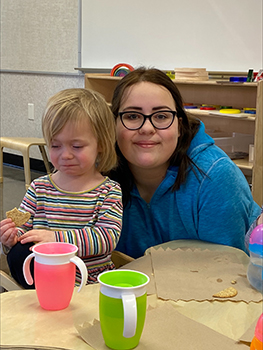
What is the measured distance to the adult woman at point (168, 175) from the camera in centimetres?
137

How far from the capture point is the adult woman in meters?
1.37

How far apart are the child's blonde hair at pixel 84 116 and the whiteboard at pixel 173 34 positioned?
7.66 ft

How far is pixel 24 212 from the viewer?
1.22 metres

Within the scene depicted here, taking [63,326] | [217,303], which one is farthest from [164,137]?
[63,326]

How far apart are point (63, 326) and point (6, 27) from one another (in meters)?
5.27

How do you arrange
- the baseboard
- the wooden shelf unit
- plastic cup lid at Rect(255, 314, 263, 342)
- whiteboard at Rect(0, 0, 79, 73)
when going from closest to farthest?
plastic cup lid at Rect(255, 314, 263, 342) < the wooden shelf unit < whiteboard at Rect(0, 0, 79, 73) < the baseboard

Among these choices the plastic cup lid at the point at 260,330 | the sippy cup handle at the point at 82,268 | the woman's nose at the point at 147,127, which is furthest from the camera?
the woman's nose at the point at 147,127

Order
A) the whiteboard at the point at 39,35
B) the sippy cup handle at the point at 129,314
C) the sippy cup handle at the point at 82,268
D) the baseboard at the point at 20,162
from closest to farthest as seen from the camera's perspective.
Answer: the sippy cup handle at the point at 129,314
the sippy cup handle at the point at 82,268
the whiteboard at the point at 39,35
the baseboard at the point at 20,162

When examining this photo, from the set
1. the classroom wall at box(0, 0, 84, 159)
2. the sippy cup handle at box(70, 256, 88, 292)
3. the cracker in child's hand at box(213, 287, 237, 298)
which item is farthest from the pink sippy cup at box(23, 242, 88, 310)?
the classroom wall at box(0, 0, 84, 159)

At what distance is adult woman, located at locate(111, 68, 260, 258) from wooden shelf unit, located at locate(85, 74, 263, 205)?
145cm

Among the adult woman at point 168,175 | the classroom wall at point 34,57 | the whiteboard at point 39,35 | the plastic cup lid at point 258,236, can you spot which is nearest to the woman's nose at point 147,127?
the adult woman at point 168,175

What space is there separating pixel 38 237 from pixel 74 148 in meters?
0.25

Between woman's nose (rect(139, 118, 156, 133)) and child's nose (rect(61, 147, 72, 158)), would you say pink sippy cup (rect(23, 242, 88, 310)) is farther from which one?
woman's nose (rect(139, 118, 156, 133))

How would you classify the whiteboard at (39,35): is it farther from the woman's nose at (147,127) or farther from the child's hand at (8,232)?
the child's hand at (8,232)
